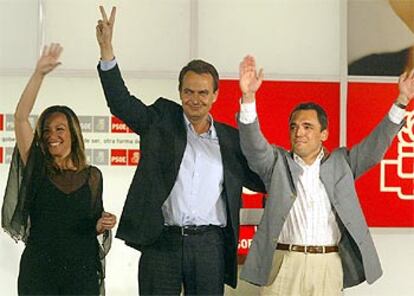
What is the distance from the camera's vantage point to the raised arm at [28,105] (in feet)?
12.3

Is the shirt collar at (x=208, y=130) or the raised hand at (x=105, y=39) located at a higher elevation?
the raised hand at (x=105, y=39)

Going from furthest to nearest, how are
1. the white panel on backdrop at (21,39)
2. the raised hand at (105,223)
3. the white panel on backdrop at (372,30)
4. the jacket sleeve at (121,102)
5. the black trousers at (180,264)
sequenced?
the white panel on backdrop at (372,30), the white panel on backdrop at (21,39), the raised hand at (105,223), the black trousers at (180,264), the jacket sleeve at (121,102)

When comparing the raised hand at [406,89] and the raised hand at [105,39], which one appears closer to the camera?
the raised hand at [105,39]

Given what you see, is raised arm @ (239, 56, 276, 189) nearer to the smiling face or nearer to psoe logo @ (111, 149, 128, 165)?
the smiling face

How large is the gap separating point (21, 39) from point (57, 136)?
1098 mm

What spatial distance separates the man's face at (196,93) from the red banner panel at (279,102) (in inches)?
43.6

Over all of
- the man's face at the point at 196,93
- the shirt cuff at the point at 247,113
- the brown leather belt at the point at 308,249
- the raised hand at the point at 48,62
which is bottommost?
the brown leather belt at the point at 308,249

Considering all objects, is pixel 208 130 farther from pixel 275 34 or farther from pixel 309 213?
pixel 275 34

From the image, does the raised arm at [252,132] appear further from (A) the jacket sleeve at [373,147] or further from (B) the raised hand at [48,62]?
(B) the raised hand at [48,62]

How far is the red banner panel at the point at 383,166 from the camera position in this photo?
4691 mm

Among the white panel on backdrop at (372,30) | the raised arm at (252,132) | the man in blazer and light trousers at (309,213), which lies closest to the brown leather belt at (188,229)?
the man in blazer and light trousers at (309,213)

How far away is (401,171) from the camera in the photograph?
4711 millimetres

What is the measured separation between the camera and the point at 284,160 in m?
3.57

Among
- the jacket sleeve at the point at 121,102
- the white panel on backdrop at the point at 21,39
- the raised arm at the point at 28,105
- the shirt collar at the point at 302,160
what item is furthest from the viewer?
the white panel on backdrop at the point at 21,39
